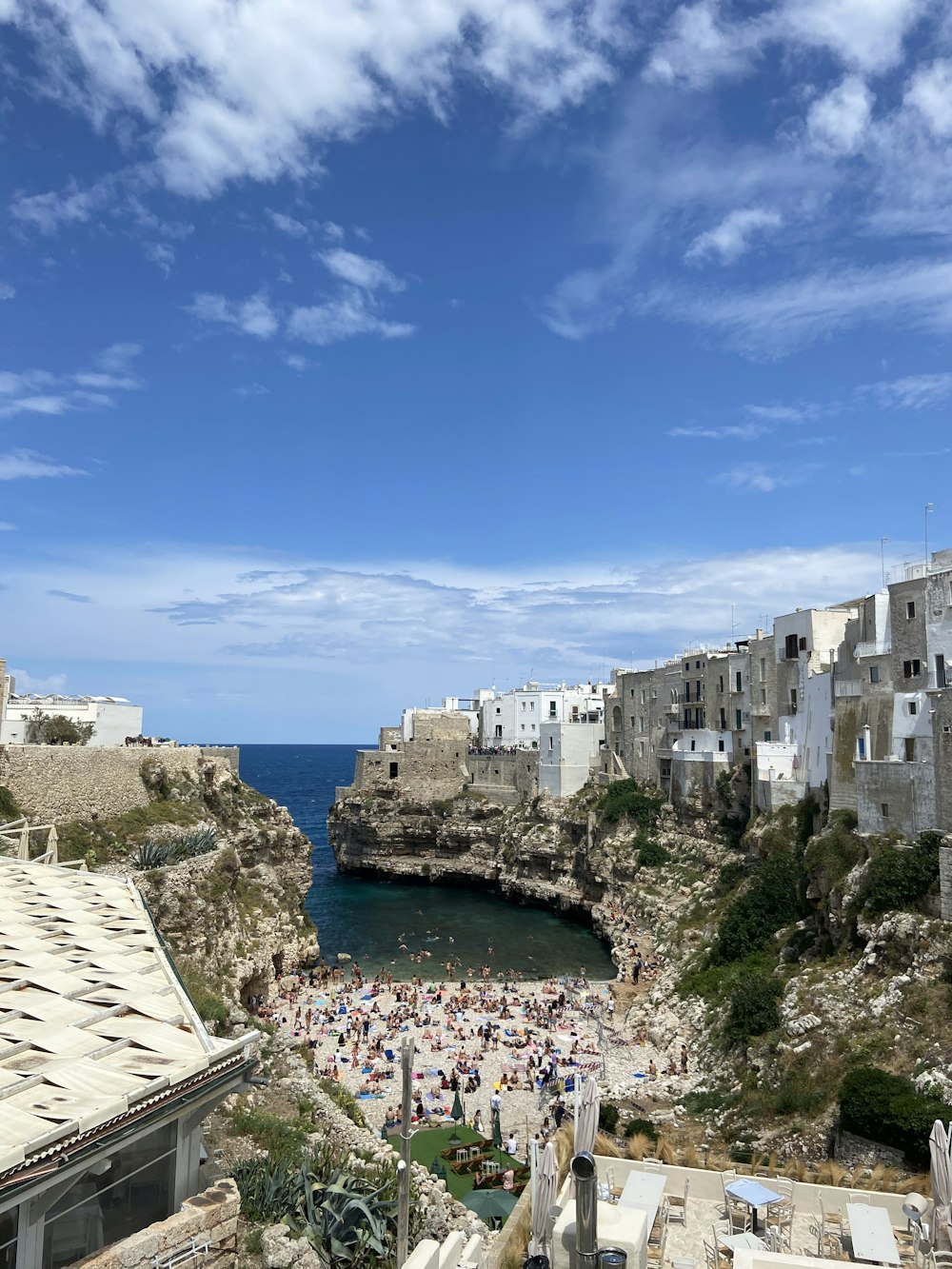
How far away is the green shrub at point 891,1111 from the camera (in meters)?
18.3

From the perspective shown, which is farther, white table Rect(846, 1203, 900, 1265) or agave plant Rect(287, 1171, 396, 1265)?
agave plant Rect(287, 1171, 396, 1265)

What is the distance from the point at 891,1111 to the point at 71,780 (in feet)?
89.7

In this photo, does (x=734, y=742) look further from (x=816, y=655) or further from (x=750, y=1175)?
(x=750, y=1175)

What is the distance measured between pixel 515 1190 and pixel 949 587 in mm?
23423

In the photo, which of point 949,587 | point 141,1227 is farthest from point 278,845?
point 141,1227

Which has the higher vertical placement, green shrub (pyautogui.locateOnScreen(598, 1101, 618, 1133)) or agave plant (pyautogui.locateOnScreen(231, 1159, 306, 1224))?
agave plant (pyautogui.locateOnScreen(231, 1159, 306, 1224))

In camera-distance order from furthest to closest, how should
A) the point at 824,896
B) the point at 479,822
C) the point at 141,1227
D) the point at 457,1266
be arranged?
the point at 479,822 → the point at 824,896 → the point at 457,1266 → the point at 141,1227

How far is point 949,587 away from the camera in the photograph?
29891mm

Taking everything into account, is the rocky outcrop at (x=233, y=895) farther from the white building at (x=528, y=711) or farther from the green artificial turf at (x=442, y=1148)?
the white building at (x=528, y=711)

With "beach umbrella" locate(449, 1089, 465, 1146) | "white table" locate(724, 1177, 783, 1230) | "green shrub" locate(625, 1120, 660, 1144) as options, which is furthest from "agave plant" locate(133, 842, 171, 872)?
"white table" locate(724, 1177, 783, 1230)

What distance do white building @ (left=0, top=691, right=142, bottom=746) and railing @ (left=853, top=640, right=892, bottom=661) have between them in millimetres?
35294

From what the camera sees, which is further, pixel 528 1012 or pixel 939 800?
pixel 528 1012

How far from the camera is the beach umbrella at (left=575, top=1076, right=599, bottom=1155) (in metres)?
12.0

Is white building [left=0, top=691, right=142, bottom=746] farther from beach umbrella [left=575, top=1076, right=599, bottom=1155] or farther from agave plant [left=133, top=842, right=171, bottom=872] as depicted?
beach umbrella [left=575, top=1076, right=599, bottom=1155]
